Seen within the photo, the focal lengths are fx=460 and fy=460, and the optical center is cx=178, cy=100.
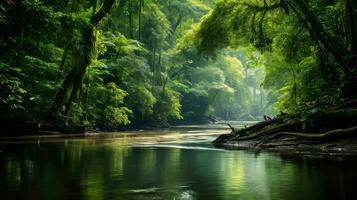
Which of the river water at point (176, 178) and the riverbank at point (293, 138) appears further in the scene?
the riverbank at point (293, 138)

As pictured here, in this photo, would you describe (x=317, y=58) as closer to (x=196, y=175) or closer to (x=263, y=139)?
(x=263, y=139)

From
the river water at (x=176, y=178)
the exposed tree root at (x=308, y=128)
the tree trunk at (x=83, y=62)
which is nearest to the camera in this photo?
the river water at (x=176, y=178)

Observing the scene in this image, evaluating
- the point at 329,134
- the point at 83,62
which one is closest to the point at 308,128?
the point at 329,134

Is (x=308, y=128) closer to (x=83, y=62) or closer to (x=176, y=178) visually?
(x=176, y=178)

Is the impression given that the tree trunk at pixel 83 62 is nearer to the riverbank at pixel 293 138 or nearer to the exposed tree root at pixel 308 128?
the riverbank at pixel 293 138

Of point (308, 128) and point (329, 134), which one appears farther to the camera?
point (308, 128)

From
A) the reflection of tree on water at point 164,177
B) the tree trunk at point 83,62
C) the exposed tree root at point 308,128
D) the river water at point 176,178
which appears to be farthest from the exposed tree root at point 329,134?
the tree trunk at point 83,62

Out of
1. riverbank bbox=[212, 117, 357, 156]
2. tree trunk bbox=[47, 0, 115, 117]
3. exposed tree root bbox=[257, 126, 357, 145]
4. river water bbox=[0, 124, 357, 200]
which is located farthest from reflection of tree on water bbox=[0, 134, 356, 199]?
tree trunk bbox=[47, 0, 115, 117]

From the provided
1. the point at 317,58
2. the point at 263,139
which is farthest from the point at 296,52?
the point at 263,139

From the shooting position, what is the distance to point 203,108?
65.5 metres

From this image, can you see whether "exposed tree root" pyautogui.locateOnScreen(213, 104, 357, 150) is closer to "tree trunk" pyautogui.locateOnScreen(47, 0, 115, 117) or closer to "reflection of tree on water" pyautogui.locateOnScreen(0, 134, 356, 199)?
"reflection of tree on water" pyautogui.locateOnScreen(0, 134, 356, 199)

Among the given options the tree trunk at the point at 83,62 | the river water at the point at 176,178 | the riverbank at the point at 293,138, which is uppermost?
the tree trunk at the point at 83,62

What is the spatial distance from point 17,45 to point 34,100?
14.8 ft

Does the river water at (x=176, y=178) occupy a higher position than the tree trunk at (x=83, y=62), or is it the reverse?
the tree trunk at (x=83, y=62)
